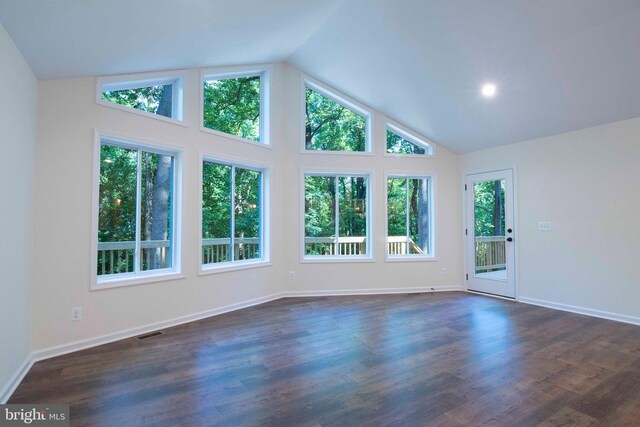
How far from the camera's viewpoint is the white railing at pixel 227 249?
4.44 m

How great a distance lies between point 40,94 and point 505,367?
465 centimetres

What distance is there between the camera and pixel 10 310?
2346 mm

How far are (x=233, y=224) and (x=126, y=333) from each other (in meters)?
1.90

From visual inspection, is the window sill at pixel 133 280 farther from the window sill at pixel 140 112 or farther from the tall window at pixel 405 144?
the tall window at pixel 405 144

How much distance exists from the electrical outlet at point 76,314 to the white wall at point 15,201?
326 millimetres

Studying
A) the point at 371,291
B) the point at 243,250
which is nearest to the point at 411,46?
the point at 243,250

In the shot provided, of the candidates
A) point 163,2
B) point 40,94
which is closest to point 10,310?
point 40,94

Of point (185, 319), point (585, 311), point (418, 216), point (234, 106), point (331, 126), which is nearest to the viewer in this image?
point (185, 319)

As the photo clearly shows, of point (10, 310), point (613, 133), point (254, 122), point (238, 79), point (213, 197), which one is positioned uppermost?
point (238, 79)

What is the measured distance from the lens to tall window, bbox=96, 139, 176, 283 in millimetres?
3477

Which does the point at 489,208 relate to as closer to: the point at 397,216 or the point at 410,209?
the point at 410,209

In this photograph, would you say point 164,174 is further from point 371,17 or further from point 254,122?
point 371,17

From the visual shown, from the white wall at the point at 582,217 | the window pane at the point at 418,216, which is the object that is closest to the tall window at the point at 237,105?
the window pane at the point at 418,216

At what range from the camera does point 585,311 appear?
4.27 metres
